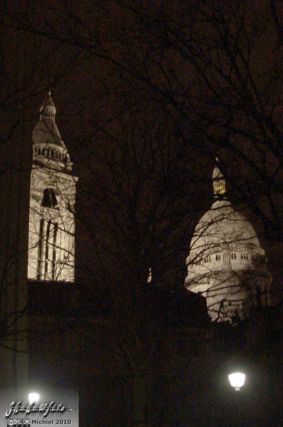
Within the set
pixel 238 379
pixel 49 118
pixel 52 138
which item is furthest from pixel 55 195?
pixel 238 379

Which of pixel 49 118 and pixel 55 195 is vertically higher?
pixel 55 195

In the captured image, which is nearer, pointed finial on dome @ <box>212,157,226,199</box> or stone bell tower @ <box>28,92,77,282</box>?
pointed finial on dome @ <box>212,157,226,199</box>
